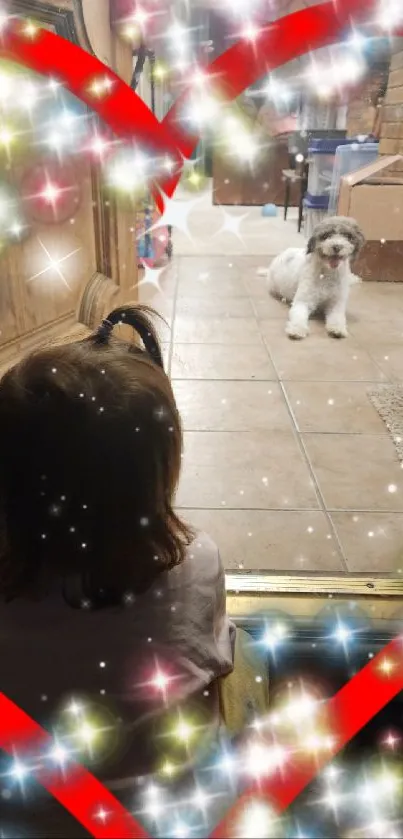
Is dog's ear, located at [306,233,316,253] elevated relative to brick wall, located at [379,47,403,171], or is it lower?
lower

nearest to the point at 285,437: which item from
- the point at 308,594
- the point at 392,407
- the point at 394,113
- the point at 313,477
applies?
the point at 313,477

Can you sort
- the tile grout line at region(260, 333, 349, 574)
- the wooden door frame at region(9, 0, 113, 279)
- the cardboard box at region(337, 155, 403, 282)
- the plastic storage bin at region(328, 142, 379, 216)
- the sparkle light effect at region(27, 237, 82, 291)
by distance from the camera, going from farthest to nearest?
the plastic storage bin at region(328, 142, 379, 216)
the cardboard box at region(337, 155, 403, 282)
the tile grout line at region(260, 333, 349, 574)
the sparkle light effect at region(27, 237, 82, 291)
the wooden door frame at region(9, 0, 113, 279)

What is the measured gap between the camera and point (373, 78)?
5520 millimetres

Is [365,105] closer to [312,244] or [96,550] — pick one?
[312,244]

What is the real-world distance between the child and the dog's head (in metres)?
2.48

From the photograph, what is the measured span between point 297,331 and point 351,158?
82.0 inches

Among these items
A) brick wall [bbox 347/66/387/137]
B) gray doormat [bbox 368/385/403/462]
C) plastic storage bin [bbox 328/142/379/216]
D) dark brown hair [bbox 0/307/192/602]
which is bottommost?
gray doormat [bbox 368/385/403/462]

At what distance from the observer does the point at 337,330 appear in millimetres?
2830

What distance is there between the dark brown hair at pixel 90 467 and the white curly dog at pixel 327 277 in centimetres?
230

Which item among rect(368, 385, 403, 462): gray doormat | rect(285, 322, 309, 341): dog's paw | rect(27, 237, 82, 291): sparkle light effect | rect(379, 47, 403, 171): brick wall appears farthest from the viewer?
rect(379, 47, 403, 171): brick wall

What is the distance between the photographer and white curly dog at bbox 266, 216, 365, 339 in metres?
2.89
